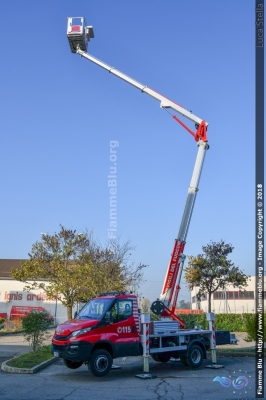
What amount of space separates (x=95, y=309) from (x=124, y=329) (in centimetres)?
100

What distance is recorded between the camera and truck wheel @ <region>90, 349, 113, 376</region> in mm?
11461

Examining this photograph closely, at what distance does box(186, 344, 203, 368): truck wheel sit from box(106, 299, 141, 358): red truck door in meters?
1.80

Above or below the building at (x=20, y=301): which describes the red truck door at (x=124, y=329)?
above

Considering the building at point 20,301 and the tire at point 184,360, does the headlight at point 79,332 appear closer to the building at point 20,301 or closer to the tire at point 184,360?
the tire at point 184,360

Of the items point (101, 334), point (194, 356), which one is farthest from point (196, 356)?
point (101, 334)

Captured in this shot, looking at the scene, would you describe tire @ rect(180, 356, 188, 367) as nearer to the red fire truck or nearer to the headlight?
the red fire truck

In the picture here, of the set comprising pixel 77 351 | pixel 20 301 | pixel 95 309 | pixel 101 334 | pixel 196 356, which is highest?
pixel 95 309

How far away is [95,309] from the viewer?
41.0 ft

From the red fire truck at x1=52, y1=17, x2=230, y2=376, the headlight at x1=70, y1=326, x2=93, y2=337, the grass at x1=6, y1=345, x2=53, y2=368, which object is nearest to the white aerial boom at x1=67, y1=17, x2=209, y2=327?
the red fire truck at x1=52, y1=17, x2=230, y2=376

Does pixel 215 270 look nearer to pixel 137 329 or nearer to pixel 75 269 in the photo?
pixel 75 269

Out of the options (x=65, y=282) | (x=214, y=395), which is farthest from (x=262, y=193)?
(x=65, y=282)

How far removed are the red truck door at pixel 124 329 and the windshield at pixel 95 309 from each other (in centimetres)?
22

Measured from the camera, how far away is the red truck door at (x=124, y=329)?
11.9 metres

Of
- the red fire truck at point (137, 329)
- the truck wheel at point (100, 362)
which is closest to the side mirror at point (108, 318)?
the red fire truck at point (137, 329)
